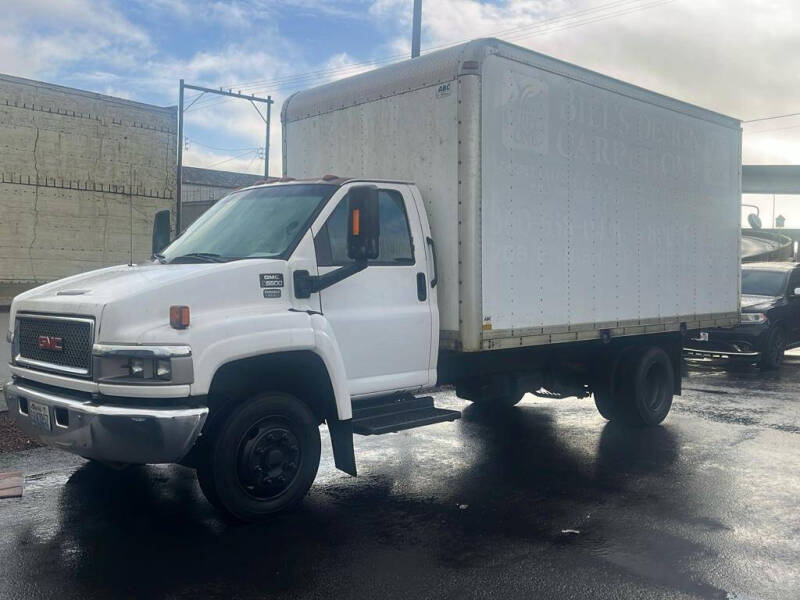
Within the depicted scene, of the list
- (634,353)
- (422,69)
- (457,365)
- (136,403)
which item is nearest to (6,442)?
(136,403)

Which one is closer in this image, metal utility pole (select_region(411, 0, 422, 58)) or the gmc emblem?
the gmc emblem

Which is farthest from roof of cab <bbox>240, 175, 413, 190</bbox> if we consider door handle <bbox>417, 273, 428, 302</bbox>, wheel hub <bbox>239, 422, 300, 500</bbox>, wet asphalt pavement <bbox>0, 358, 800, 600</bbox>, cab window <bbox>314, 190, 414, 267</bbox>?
wet asphalt pavement <bbox>0, 358, 800, 600</bbox>

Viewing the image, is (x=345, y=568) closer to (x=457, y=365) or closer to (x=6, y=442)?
(x=457, y=365)

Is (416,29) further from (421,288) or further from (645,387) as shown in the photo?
(421,288)

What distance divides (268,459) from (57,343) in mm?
1626

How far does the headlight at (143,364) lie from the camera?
4.90 metres

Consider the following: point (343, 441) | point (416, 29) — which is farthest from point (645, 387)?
point (416, 29)

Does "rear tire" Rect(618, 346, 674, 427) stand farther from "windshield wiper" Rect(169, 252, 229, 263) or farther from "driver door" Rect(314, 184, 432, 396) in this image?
"windshield wiper" Rect(169, 252, 229, 263)

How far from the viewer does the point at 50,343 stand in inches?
215

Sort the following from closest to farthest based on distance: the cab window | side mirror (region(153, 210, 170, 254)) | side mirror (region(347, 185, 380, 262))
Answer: side mirror (region(347, 185, 380, 262)), the cab window, side mirror (region(153, 210, 170, 254))

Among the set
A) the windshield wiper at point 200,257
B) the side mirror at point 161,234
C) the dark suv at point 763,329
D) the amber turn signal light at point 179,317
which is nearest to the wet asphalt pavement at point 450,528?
the amber turn signal light at point 179,317

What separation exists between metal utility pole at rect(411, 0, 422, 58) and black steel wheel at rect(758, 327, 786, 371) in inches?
404

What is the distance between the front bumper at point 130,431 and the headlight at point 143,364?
0.62 ft

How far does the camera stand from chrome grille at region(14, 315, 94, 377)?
514 centimetres
